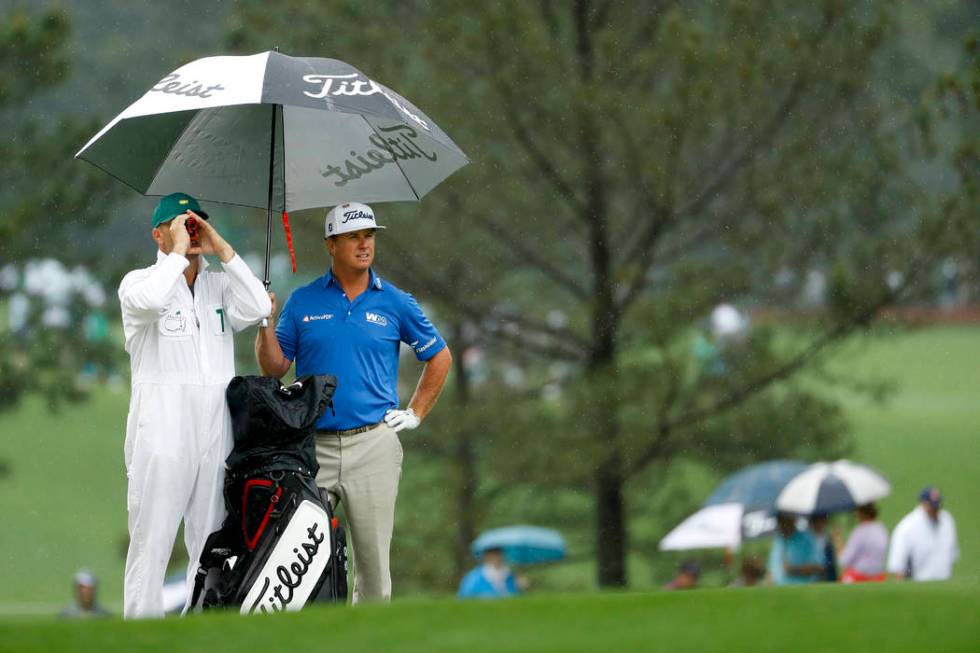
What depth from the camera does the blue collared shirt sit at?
529 cm

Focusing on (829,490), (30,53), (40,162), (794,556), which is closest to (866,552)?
(794,556)

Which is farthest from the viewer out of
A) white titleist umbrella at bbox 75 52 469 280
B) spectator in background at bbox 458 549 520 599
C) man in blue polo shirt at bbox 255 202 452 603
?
spectator in background at bbox 458 549 520 599

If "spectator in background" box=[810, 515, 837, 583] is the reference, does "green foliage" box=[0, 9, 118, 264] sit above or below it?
above

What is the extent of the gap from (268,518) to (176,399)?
0.45m

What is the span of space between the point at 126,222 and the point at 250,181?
13.4 metres

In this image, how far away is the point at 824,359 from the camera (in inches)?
521

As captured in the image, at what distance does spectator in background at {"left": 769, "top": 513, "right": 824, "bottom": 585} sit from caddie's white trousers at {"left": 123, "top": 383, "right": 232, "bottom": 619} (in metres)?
5.82

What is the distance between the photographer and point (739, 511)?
11.5m

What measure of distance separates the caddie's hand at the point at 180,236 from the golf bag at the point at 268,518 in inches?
16.7

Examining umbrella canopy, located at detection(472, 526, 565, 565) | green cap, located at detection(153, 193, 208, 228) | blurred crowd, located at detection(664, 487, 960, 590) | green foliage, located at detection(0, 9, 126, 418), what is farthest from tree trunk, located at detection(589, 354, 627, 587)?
green cap, located at detection(153, 193, 208, 228)

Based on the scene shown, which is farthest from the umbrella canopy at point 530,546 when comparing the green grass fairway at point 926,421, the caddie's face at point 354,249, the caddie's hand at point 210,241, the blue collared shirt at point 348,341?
the caddie's hand at point 210,241

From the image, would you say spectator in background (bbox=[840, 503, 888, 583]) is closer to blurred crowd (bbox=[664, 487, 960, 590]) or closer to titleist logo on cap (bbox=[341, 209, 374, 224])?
blurred crowd (bbox=[664, 487, 960, 590])

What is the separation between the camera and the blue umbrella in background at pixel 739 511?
11273mm

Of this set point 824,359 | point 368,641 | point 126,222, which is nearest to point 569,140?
point 824,359
